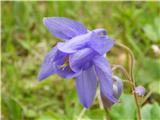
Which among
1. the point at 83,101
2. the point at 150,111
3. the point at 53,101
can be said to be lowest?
the point at 53,101

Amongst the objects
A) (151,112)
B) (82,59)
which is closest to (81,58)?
(82,59)

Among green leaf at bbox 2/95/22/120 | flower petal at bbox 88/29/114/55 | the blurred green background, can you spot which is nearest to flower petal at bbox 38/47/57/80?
flower petal at bbox 88/29/114/55

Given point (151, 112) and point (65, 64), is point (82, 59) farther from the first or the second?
point (151, 112)

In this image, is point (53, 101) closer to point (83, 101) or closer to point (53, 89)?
point (53, 89)

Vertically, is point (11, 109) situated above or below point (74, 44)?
below

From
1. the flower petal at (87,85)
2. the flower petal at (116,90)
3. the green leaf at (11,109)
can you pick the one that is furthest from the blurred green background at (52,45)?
the flower petal at (87,85)

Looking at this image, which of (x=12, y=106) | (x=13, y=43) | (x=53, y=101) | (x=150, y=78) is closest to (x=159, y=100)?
(x=150, y=78)

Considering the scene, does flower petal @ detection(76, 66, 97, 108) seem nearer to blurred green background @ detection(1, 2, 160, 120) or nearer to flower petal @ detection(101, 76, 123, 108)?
flower petal @ detection(101, 76, 123, 108)
